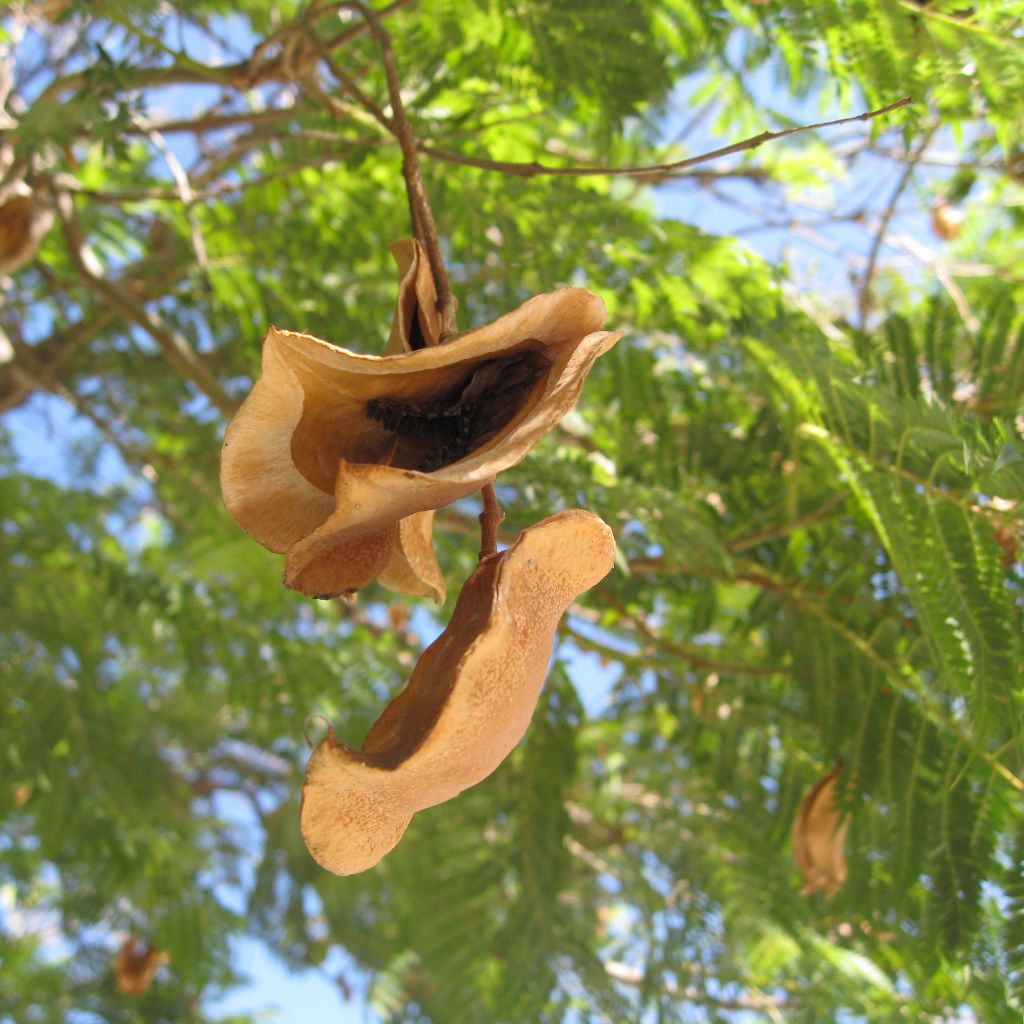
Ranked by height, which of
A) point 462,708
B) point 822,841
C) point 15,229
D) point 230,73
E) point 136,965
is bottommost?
point 462,708

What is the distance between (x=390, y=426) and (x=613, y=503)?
1080mm

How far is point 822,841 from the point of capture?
217cm

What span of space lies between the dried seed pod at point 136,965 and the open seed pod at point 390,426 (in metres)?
4.19

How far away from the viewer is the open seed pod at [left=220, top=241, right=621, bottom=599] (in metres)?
1.05

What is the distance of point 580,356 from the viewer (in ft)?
3.58

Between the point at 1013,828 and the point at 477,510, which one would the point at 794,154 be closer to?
the point at 477,510

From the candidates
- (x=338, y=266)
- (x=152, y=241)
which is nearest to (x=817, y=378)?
(x=338, y=266)

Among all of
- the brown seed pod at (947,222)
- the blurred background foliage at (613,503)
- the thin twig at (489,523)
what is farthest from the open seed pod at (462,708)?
the brown seed pod at (947,222)

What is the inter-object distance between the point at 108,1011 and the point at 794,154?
4.82m

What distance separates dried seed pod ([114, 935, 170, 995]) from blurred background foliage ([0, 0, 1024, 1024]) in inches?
15.4

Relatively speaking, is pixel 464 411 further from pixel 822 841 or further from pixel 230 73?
pixel 230 73

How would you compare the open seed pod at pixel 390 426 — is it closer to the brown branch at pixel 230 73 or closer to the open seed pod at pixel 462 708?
the open seed pod at pixel 462 708

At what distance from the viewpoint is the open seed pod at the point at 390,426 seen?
105 centimetres

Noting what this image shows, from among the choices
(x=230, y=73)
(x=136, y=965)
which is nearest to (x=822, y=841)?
(x=230, y=73)
